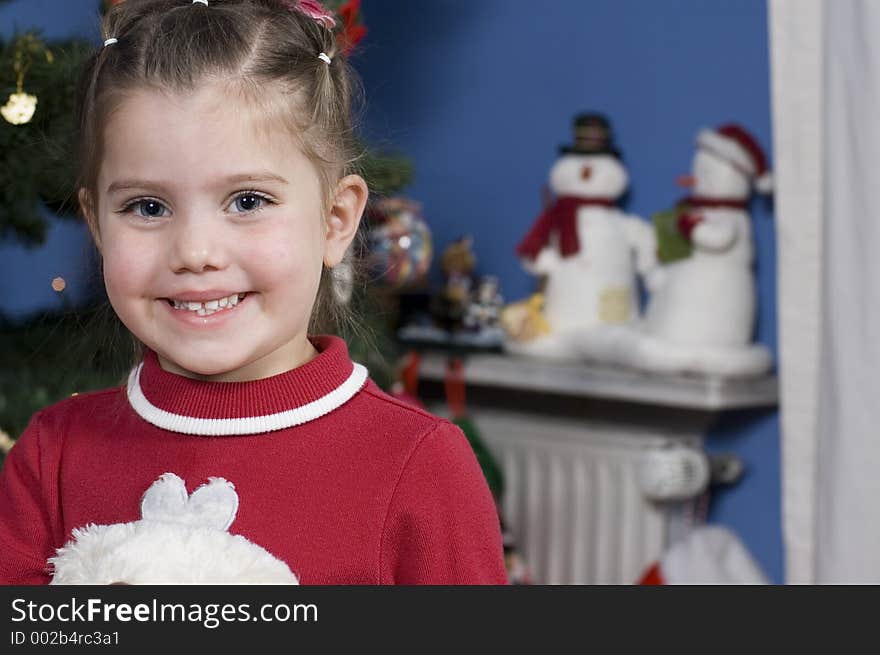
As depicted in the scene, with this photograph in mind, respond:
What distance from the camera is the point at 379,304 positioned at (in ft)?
4.33

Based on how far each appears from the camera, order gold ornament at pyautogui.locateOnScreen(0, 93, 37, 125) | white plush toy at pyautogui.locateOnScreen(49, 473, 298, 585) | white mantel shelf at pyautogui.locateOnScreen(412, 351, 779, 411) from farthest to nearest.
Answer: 1. white mantel shelf at pyautogui.locateOnScreen(412, 351, 779, 411)
2. gold ornament at pyautogui.locateOnScreen(0, 93, 37, 125)
3. white plush toy at pyautogui.locateOnScreen(49, 473, 298, 585)

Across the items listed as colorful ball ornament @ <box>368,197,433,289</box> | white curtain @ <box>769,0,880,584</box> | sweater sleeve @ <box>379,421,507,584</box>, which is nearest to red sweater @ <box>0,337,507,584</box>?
sweater sleeve @ <box>379,421,507,584</box>

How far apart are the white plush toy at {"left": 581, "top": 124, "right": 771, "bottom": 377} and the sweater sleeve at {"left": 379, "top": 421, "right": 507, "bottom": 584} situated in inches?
42.4

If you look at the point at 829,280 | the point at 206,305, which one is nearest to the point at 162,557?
the point at 206,305

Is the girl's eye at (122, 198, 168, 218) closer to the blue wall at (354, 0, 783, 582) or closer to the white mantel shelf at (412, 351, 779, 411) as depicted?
the blue wall at (354, 0, 783, 582)

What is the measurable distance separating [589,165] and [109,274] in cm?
129

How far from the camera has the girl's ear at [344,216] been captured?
1004 mm

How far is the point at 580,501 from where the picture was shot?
7.09 feet

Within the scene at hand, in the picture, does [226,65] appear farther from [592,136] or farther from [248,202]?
[592,136]

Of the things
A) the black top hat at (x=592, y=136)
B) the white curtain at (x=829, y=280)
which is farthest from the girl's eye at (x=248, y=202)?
the black top hat at (x=592, y=136)

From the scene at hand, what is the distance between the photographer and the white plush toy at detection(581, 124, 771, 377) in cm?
196

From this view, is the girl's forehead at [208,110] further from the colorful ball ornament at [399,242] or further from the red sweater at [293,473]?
the colorful ball ornament at [399,242]

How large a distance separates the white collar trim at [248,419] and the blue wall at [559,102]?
0.99 metres

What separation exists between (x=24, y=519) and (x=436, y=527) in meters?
0.31
